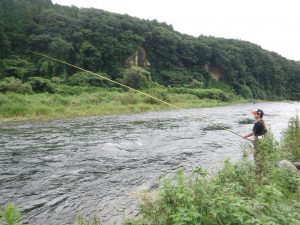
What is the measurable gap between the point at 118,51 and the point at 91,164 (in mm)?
70700

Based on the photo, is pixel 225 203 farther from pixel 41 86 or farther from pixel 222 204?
pixel 41 86

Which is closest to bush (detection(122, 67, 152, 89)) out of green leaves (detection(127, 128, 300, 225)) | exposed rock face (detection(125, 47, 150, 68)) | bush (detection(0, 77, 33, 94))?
exposed rock face (detection(125, 47, 150, 68))

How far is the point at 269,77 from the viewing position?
12800 cm

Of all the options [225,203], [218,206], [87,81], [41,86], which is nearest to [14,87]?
[41,86]

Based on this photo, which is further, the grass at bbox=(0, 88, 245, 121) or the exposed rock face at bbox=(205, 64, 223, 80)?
the exposed rock face at bbox=(205, 64, 223, 80)

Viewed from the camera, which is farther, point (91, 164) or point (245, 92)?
point (245, 92)

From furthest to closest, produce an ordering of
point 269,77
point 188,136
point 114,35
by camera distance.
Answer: point 269,77, point 114,35, point 188,136

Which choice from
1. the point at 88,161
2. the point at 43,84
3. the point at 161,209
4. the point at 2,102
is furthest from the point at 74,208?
the point at 43,84

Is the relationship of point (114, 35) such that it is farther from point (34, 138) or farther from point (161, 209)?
point (161, 209)

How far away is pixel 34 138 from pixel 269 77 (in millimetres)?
124736

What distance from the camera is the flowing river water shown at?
740 centimetres

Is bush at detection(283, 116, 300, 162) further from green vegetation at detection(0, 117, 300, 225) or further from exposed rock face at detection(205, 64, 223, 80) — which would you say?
exposed rock face at detection(205, 64, 223, 80)

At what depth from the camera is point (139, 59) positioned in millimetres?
90125

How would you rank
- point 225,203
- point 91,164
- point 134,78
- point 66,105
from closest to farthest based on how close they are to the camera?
point 225,203 < point 91,164 < point 66,105 < point 134,78
